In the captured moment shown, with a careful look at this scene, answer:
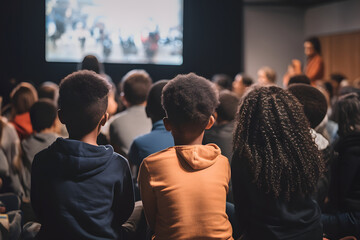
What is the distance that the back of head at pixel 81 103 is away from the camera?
148 centimetres

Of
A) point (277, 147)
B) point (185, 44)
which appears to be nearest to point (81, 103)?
point (277, 147)

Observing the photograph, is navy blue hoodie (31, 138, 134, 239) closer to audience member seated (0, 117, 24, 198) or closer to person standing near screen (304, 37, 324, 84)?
audience member seated (0, 117, 24, 198)

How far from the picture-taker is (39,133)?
246cm

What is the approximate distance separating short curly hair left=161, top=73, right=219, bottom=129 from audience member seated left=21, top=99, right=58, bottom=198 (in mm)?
1166

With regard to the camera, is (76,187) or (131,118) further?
(131,118)

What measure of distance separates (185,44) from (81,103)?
5320mm

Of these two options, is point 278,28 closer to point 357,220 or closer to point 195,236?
point 357,220

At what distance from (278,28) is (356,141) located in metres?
7.42

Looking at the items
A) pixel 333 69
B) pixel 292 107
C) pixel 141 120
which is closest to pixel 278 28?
pixel 333 69

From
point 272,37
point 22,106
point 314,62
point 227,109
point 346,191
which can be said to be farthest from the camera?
point 272,37

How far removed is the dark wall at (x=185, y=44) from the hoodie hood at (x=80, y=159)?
478cm

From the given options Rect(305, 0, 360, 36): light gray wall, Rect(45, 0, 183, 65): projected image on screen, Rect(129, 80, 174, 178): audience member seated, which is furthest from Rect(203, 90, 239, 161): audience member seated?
Rect(305, 0, 360, 36): light gray wall

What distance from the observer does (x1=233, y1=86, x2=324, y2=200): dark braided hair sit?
57.3 inches

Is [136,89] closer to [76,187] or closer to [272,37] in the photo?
[76,187]
